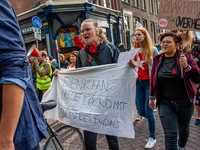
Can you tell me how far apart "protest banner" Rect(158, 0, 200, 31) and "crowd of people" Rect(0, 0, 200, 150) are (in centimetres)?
14

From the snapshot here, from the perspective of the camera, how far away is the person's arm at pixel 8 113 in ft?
2.76

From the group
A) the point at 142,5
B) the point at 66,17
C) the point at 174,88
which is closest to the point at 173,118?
the point at 174,88

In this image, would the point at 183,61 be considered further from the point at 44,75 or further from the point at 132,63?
the point at 44,75

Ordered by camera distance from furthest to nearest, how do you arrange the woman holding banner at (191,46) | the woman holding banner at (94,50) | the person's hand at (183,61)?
the woman holding banner at (191,46), the woman holding banner at (94,50), the person's hand at (183,61)

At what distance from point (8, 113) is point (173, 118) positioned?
1.98m

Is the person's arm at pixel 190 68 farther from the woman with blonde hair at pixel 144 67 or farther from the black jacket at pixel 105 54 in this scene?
the woman with blonde hair at pixel 144 67

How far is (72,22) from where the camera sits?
1170 centimetres

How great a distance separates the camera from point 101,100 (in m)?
2.33

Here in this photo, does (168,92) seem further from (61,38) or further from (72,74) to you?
(61,38)

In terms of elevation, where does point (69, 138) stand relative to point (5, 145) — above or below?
below

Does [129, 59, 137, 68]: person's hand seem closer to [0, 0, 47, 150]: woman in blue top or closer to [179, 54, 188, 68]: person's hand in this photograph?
[179, 54, 188, 68]: person's hand

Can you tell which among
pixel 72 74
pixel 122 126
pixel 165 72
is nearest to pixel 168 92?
pixel 165 72

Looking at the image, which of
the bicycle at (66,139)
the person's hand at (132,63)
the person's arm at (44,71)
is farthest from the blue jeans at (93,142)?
the person's arm at (44,71)

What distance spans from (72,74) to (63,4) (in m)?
9.98
